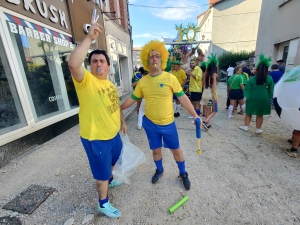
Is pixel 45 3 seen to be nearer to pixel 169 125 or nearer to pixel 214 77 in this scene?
pixel 169 125

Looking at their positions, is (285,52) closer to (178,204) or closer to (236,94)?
(236,94)

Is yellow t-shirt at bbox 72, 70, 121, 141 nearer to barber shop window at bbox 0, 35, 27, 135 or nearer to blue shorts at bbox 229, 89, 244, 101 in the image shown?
barber shop window at bbox 0, 35, 27, 135

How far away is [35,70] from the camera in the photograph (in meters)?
3.59

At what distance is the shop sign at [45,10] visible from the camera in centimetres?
290

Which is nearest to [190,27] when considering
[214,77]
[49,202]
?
[214,77]

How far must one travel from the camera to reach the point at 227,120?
4.86 metres

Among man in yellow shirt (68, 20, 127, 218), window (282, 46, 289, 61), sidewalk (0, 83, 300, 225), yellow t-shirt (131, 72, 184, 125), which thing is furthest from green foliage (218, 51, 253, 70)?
man in yellow shirt (68, 20, 127, 218)

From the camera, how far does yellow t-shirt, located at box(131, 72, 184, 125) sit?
1.86 metres

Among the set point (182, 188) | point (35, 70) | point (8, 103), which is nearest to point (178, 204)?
point (182, 188)

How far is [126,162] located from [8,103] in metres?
2.79

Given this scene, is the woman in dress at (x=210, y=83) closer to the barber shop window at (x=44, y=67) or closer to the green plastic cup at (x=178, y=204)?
the green plastic cup at (x=178, y=204)

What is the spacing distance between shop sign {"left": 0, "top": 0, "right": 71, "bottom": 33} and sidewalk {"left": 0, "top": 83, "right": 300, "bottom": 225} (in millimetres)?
2781

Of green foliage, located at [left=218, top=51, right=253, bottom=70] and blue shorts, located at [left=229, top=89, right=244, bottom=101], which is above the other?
green foliage, located at [left=218, top=51, right=253, bottom=70]

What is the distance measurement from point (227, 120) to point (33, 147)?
5239 millimetres
